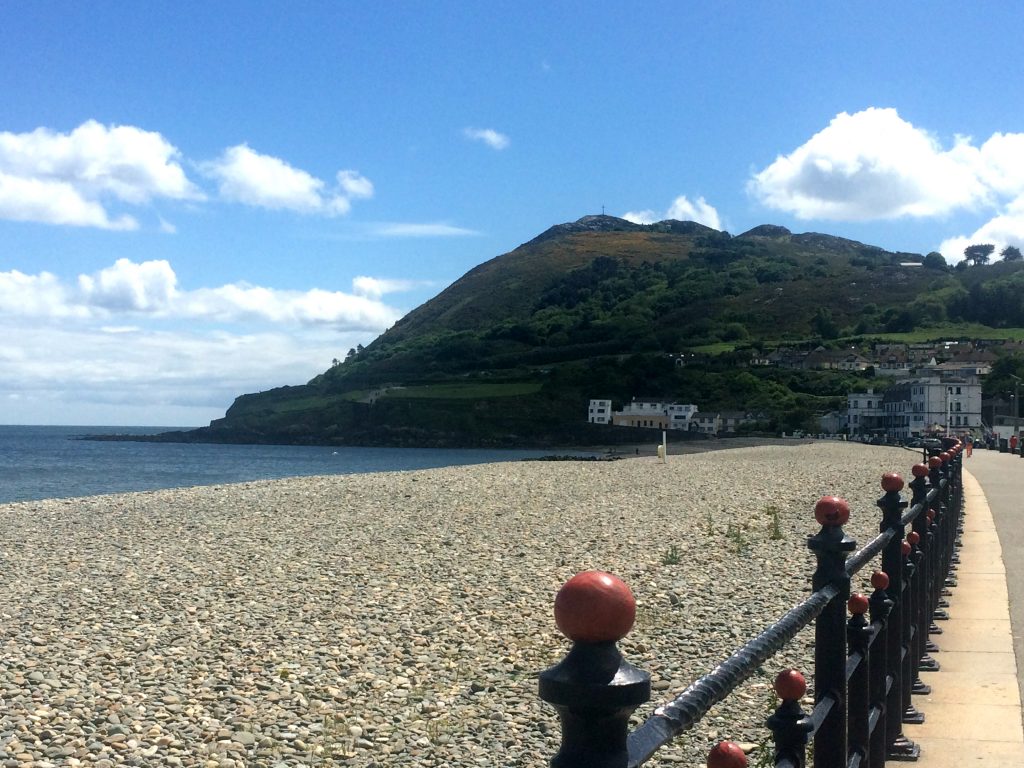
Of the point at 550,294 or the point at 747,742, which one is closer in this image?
the point at 747,742

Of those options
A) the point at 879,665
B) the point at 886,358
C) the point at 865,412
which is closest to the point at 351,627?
the point at 879,665

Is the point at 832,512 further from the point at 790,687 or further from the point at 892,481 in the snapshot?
the point at 892,481

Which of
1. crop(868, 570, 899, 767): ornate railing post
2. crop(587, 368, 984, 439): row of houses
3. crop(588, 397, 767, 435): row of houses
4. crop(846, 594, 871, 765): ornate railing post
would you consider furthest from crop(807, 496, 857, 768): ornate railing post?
crop(588, 397, 767, 435): row of houses

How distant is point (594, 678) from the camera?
1281mm

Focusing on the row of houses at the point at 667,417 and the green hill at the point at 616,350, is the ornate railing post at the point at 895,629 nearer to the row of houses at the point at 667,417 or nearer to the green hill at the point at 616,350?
the green hill at the point at 616,350

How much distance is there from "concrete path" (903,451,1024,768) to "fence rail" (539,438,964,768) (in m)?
0.11

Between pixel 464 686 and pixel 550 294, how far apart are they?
181384 millimetres

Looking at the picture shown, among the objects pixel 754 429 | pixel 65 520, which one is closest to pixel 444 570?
pixel 65 520

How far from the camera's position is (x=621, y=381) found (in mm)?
124312

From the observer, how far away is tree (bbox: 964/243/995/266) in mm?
186375

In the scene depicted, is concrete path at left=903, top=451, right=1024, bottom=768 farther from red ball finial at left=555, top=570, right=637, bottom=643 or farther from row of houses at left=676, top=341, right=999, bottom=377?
row of houses at left=676, top=341, right=999, bottom=377

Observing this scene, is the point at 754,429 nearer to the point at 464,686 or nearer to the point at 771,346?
the point at 771,346

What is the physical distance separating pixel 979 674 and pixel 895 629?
1441 millimetres

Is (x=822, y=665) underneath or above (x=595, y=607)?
underneath
